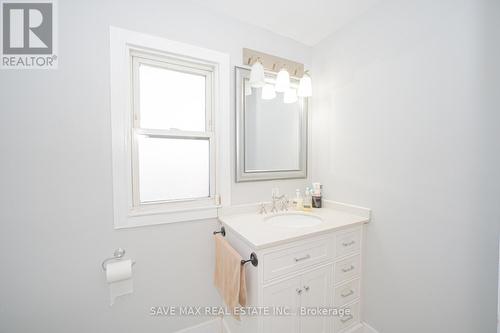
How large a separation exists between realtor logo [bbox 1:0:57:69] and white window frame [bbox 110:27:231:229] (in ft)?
0.94

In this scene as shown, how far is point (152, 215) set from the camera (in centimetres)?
127

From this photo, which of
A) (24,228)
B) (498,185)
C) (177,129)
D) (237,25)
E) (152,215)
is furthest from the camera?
(237,25)

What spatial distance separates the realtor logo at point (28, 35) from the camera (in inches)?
39.2

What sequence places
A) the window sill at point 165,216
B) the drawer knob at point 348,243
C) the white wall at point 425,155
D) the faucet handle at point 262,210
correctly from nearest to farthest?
the white wall at point 425,155, the window sill at point 165,216, the drawer knob at point 348,243, the faucet handle at point 262,210

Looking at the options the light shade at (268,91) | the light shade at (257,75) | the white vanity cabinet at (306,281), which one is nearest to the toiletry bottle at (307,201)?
the white vanity cabinet at (306,281)

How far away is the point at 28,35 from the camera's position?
1.04 meters

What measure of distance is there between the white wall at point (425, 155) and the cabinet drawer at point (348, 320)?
9 centimetres

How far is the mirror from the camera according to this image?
1.53 m

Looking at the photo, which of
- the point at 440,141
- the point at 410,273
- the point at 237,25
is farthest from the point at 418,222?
the point at 237,25

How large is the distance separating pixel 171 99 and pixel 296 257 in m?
1.35

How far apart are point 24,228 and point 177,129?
3.17ft

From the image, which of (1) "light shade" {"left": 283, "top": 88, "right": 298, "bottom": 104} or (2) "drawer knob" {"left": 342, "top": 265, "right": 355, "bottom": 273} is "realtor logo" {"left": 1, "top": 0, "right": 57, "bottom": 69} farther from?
(2) "drawer knob" {"left": 342, "top": 265, "right": 355, "bottom": 273}

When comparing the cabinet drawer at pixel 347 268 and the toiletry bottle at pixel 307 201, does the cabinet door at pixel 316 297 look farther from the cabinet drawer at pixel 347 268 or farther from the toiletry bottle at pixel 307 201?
the toiletry bottle at pixel 307 201

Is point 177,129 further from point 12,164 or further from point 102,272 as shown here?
point 102,272
